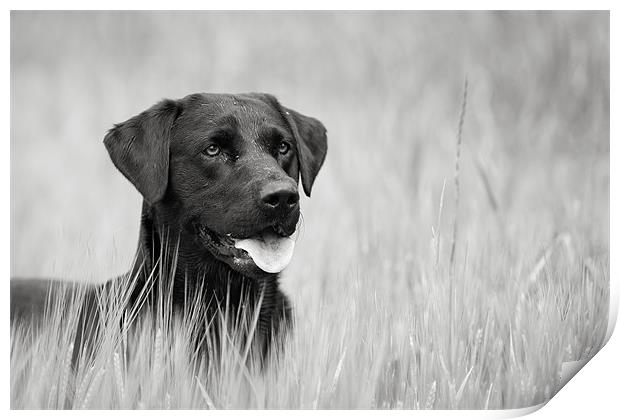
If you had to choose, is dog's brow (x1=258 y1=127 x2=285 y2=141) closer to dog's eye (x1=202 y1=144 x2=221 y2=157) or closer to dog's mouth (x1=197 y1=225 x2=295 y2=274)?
dog's eye (x1=202 y1=144 x2=221 y2=157)

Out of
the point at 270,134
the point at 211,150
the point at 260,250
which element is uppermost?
the point at 270,134

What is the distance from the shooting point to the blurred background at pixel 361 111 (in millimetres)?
4617

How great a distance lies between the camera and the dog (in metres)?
3.89

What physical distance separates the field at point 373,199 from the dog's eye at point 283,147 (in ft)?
2.61

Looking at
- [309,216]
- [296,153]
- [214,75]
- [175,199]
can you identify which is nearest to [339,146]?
[309,216]

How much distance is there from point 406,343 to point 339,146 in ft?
7.70

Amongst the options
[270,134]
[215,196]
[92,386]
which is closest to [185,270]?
[215,196]

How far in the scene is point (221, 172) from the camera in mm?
4000

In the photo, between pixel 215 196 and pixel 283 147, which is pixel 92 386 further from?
pixel 283 147

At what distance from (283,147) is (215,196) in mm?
534

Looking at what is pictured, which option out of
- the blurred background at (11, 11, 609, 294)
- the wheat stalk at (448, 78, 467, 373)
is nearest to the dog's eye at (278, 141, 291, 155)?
the blurred background at (11, 11, 609, 294)

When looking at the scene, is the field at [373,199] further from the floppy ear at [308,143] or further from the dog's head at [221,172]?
the floppy ear at [308,143]

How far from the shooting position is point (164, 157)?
407 cm

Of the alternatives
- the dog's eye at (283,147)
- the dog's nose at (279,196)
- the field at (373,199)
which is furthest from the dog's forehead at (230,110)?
the field at (373,199)
